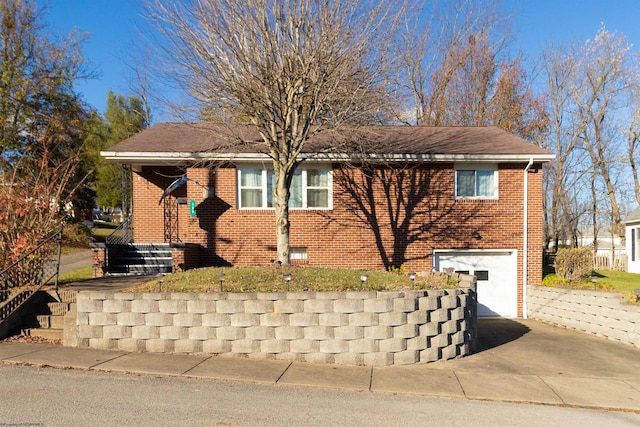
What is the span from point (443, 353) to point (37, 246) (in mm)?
7576

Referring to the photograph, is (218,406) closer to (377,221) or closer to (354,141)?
(354,141)

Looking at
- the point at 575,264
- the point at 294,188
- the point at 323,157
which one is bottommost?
the point at 575,264

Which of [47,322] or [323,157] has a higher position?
[323,157]

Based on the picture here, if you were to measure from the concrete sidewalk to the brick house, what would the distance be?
4.84 m

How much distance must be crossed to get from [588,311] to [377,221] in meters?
5.53

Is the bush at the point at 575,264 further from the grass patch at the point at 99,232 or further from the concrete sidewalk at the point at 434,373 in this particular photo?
the grass patch at the point at 99,232

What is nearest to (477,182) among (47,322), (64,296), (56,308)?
(64,296)

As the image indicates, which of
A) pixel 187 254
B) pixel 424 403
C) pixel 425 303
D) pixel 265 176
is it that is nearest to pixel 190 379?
pixel 424 403

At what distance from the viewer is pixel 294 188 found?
1239 cm

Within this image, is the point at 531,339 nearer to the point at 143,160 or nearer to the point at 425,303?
the point at 425,303

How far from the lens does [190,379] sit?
5.80 meters

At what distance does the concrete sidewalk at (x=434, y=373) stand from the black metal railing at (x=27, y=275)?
2.81 ft

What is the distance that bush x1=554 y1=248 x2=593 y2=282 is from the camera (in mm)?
11633

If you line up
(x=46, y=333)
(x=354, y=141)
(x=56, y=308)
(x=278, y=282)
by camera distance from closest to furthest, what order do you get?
(x=46, y=333), (x=278, y=282), (x=56, y=308), (x=354, y=141)
